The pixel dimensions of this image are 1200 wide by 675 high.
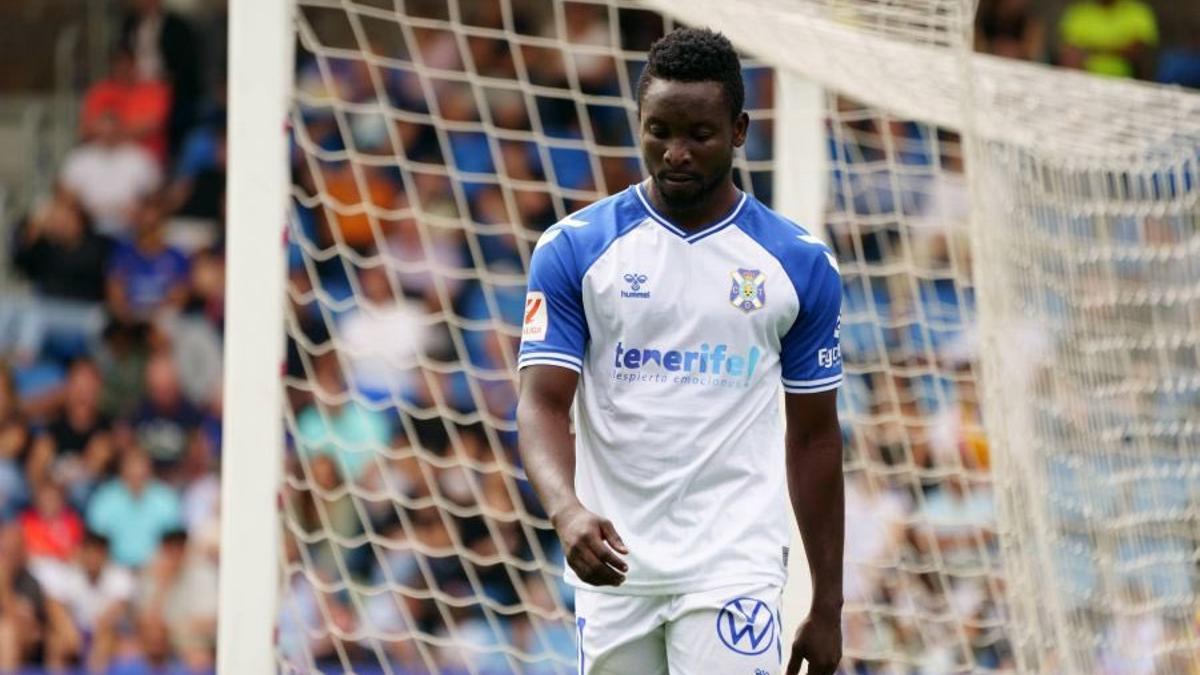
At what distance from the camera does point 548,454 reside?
12.0 ft

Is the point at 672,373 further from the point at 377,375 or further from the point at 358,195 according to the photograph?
the point at 358,195

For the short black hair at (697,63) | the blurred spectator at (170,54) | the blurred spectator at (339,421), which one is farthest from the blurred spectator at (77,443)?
the short black hair at (697,63)

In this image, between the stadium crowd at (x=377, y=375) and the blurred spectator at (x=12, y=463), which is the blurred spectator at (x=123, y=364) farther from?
the blurred spectator at (x=12, y=463)

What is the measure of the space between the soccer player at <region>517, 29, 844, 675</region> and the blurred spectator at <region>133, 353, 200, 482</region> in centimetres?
622

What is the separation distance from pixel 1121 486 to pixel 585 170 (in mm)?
2914

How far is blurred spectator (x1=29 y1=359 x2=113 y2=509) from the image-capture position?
31.5ft

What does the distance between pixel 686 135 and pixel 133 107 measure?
8017 mm

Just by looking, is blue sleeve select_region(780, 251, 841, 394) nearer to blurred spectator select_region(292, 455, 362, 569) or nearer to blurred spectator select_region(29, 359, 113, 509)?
blurred spectator select_region(292, 455, 362, 569)

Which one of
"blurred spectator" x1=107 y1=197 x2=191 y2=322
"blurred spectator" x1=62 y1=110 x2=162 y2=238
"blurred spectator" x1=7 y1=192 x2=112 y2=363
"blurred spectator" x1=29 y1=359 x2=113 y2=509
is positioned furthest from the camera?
"blurred spectator" x1=62 y1=110 x2=162 y2=238

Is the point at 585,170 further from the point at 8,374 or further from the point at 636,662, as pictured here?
the point at 636,662

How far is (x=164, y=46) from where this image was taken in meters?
11.3

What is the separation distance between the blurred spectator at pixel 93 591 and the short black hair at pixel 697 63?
5846 mm

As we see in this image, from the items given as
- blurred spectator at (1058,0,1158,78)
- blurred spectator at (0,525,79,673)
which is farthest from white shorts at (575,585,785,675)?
blurred spectator at (1058,0,1158,78)

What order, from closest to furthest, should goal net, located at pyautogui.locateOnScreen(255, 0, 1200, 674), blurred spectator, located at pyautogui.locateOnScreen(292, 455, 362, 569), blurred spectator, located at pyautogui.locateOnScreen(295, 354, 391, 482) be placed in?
1. goal net, located at pyautogui.locateOnScreen(255, 0, 1200, 674)
2. blurred spectator, located at pyautogui.locateOnScreen(292, 455, 362, 569)
3. blurred spectator, located at pyautogui.locateOnScreen(295, 354, 391, 482)
